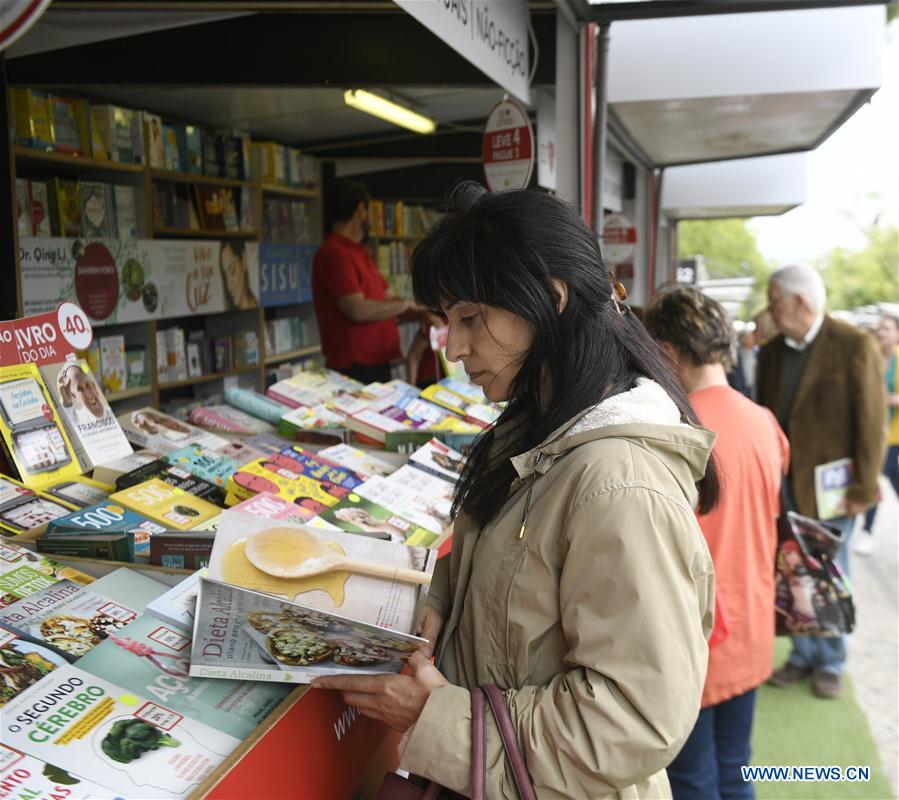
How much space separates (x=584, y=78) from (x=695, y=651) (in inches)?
135

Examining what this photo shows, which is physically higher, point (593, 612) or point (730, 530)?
point (593, 612)

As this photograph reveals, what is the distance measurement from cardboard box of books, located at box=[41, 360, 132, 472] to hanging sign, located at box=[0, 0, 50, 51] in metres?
1.14

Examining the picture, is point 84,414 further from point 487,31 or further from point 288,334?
point 288,334

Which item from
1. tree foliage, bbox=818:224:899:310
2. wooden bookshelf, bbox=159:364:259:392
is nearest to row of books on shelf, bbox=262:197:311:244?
wooden bookshelf, bbox=159:364:259:392

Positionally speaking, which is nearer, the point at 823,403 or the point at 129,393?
the point at 823,403

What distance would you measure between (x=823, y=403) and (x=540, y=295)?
3.00 metres

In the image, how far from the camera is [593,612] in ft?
3.44

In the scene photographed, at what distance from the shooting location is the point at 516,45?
140 inches

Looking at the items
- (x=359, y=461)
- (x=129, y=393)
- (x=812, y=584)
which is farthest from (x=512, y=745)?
(x=129, y=393)

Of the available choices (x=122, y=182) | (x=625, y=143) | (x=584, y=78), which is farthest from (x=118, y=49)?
(x=625, y=143)

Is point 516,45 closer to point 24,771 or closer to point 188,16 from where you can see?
point 188,16

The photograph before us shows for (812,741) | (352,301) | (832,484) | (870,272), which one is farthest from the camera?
(870,272)

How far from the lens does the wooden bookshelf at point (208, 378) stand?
562 cm

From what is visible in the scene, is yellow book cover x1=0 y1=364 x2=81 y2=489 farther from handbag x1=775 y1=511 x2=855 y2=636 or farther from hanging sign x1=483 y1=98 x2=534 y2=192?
hanging sign x1=483 y1=98 x2=534 y2=192
